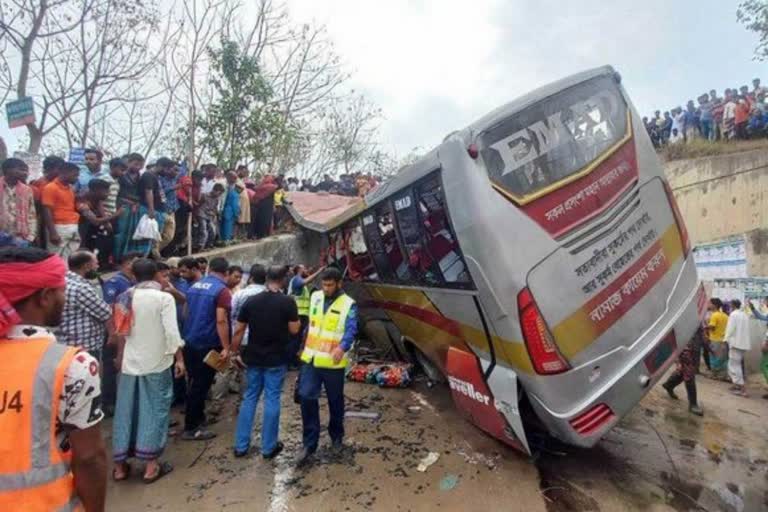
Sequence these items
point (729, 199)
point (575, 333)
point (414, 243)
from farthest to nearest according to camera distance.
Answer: point (729, 199)
point (414, 243)
point (575, 333)

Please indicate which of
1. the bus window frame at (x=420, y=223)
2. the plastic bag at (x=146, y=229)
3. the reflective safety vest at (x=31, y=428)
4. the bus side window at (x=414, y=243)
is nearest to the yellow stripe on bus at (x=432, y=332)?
the bus window frame at (x=420, y=223)

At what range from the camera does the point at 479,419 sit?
4289 millimetres

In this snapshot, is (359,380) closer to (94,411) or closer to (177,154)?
(94,411)

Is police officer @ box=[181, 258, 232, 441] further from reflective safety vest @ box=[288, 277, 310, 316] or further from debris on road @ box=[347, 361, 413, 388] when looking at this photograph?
debris on road @ box=[347, 361, 413, 388]

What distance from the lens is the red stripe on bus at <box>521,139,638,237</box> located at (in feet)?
12.3

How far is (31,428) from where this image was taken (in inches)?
56.7

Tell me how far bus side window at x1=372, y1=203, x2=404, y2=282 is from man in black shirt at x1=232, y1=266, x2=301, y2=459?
1.38m

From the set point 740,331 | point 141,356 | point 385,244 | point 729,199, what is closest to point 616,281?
point 385,244

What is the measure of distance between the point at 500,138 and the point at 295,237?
29.9ft

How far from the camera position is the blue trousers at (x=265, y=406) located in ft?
14.6

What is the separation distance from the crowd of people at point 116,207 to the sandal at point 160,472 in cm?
287

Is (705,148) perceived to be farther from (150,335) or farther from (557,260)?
(150,335)

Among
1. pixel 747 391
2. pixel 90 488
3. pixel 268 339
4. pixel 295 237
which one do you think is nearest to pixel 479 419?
pixel 268 339

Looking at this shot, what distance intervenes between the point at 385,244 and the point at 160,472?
3191 mm
